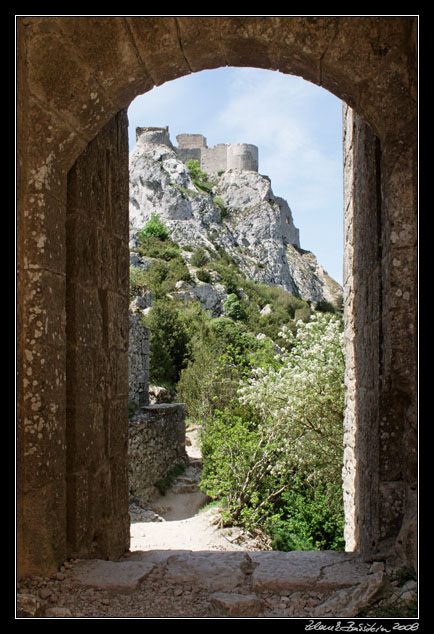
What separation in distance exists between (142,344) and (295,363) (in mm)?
4767

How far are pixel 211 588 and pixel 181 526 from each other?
567 centimetres

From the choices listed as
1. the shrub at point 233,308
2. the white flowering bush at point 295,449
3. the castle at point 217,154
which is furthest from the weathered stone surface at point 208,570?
the castle at point 217,154

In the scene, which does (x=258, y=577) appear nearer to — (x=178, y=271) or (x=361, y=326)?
(x=361, y=326)

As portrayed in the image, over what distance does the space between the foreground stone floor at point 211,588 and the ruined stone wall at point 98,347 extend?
1.08 feet

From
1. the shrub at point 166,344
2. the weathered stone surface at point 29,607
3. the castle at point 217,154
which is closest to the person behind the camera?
the weathered stone surface at point 29,607

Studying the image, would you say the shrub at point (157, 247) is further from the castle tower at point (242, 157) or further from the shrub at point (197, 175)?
the castle tower at point (242, 157)

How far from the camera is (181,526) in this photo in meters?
7.86

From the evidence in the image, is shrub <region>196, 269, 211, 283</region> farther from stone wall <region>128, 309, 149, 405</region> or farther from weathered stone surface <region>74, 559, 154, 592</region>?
weathered stone surface <region>74, 559, 154, 592</region>

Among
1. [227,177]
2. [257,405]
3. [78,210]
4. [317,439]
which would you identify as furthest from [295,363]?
[227,177]

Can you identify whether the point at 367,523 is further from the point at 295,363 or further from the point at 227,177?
the point at 227,177

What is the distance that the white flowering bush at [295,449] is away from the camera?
6.53 metres

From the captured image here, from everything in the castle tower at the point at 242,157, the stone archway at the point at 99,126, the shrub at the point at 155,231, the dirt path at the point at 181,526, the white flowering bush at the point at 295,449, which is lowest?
the dirt path at the point at 181,526

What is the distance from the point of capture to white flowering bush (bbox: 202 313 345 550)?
6.53 meters

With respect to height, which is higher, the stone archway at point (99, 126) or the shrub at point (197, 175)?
the shrub at point (197, 175)
